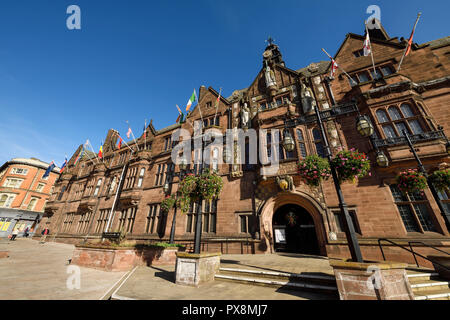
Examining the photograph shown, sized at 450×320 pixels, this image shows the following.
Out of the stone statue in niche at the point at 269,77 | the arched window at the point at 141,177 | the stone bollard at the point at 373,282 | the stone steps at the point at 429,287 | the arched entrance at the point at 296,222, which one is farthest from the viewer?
the arched window at the point at 141,177

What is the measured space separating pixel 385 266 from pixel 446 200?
28.9ft

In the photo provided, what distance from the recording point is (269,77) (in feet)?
54.6

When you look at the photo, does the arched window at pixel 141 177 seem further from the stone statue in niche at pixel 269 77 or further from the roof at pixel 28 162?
the roof at pixel 28 162

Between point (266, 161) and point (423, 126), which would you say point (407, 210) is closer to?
point (423, 126)

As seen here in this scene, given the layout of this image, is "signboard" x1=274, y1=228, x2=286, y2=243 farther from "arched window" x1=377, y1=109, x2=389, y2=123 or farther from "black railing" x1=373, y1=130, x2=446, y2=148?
"arched window" x1=377, y1=109, x2=389, y2=123

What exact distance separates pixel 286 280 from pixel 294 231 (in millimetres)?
7590

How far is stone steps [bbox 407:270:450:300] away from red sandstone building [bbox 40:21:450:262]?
141 inches

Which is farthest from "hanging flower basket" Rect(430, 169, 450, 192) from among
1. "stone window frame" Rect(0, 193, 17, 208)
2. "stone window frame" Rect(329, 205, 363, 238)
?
"stone window frame" Rect(0, 193, 17, 208)

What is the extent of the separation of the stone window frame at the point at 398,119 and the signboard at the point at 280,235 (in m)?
9.06

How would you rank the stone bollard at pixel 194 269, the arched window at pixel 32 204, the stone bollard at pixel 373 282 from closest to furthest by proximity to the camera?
the stone bollard at pixel 373 282 < the stone bollard at pixel 194 269 < the arched window at pixel 32 204

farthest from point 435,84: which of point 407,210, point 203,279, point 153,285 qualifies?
point 153,285

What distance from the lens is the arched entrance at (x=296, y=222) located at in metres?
11.1

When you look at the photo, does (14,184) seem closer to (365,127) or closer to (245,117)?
(245,117)

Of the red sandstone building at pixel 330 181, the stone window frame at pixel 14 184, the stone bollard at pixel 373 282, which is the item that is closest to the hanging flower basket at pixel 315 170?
the red sandstone building at pixel 330 181
